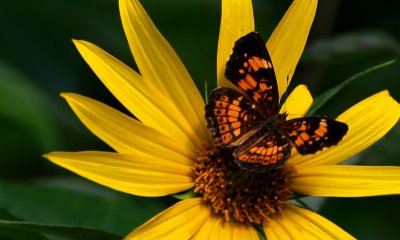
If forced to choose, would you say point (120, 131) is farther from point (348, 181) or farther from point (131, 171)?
point (348, 181)

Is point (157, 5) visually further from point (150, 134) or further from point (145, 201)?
point (150, 134)

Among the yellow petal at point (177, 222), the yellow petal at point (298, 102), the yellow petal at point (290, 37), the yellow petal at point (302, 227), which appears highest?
the yellow petal at point (290, 37)

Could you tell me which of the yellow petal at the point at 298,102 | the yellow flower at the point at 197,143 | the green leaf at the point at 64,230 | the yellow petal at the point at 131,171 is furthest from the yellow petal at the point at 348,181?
the green leaf at the point at 64,230

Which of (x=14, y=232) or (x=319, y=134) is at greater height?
(x=14, y=232)

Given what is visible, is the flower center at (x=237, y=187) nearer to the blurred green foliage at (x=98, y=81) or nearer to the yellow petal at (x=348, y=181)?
the yellow petal at (x=348, y=181)

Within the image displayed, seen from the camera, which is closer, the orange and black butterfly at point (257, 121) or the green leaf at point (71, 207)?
the orange and black butterfly at point (257, 121)

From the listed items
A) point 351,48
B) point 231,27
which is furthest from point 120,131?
point 351,48
